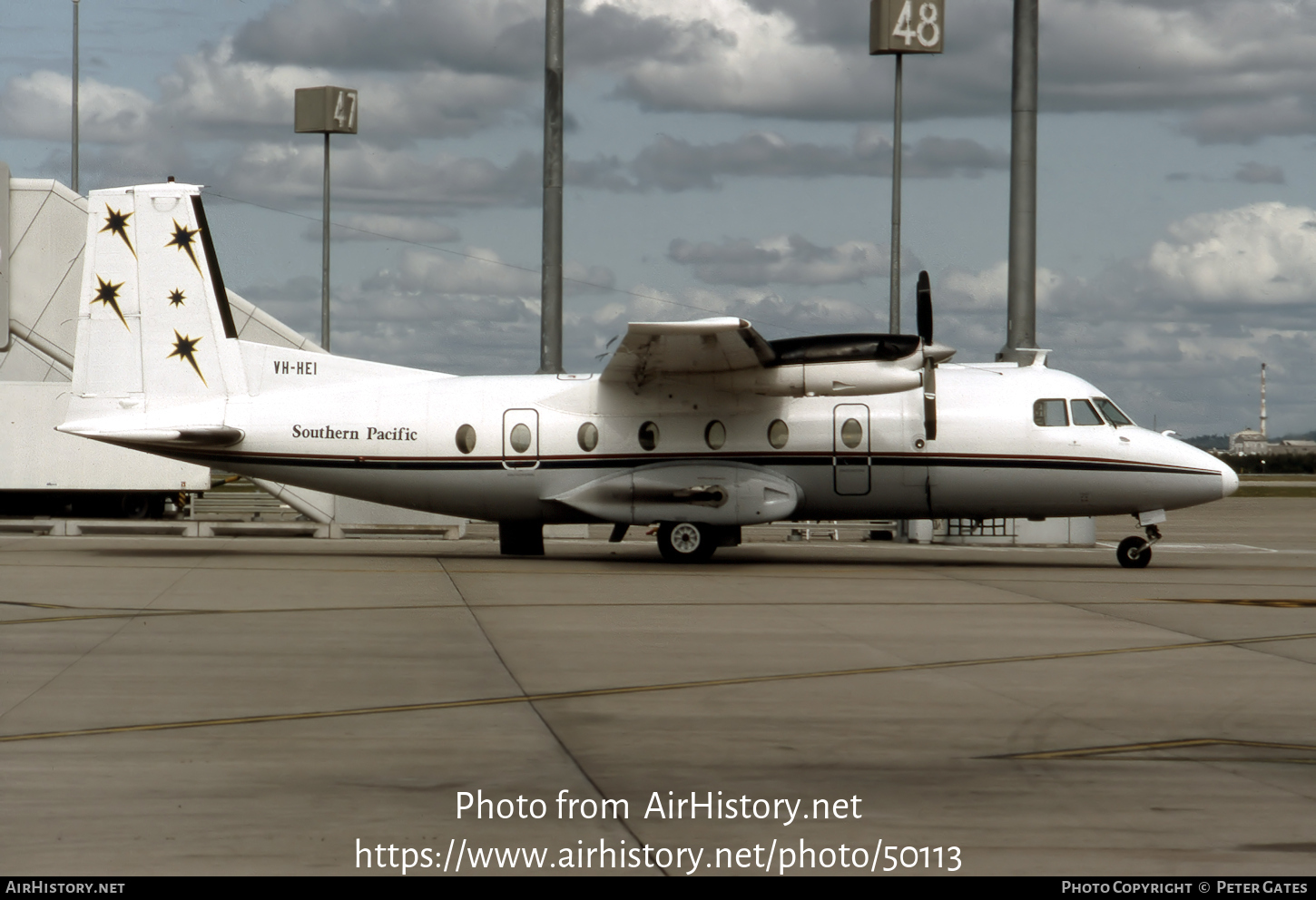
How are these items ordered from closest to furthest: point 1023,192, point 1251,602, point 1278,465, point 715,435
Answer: point 1251,602, point 715,435, point 1023,192, point 1278,465

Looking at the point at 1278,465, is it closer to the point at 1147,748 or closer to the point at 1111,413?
the point at 1111,413

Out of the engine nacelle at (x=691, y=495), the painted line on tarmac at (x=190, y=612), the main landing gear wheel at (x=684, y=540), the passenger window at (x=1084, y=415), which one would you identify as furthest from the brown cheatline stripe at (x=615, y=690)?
the main landing gear wheel at (x=684, y=540)

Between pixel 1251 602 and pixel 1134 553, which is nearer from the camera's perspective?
pixel 1251 602

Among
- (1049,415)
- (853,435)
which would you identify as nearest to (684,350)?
(853,435)

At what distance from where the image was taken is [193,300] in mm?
22672

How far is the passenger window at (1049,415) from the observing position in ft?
70.0

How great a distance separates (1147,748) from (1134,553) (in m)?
14.6

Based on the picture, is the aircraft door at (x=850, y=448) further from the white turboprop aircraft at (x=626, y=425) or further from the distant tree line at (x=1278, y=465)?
the distant tree line at (x=1278, y=465)

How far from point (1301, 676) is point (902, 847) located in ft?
21.5

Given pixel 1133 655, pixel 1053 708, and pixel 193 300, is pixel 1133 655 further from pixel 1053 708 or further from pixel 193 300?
pixel 193 300

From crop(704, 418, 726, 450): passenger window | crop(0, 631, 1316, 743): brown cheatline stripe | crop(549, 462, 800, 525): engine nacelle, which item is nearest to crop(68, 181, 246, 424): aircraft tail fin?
crop(549, 462, 800, 525): engine nacelle

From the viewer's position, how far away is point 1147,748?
819cm

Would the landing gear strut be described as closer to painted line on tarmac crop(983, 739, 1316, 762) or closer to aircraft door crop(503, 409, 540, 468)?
aircraft door crop(503, 409, 540, 468)
